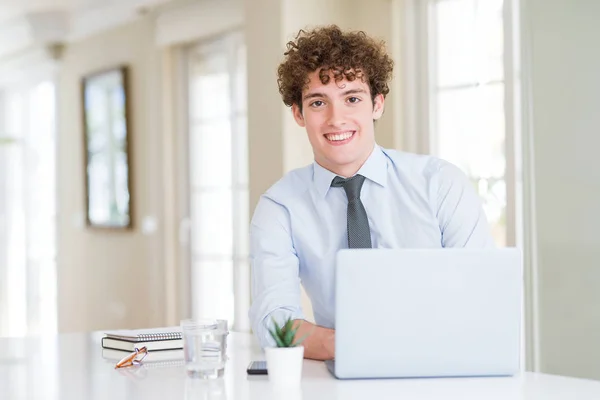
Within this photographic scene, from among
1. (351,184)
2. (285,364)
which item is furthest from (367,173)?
(285,364)

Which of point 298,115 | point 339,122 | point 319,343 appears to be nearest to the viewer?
point 319,343

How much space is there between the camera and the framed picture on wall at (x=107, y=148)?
6582mm

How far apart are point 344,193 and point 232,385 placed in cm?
80

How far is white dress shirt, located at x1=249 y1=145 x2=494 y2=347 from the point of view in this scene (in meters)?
2.31

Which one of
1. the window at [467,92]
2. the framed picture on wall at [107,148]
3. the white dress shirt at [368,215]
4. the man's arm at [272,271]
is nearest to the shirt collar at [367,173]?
the white dress shirt at [368,215]

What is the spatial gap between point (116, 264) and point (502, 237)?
3580 mm

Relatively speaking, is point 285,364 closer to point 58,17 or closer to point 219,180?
point 219,180

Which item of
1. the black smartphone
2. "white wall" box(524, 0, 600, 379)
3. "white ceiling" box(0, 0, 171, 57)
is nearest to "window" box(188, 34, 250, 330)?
"white ceiling" box(0, 0, 171, 57)

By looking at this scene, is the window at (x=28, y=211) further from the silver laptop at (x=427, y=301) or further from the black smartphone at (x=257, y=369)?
the silver laptop at (x=427, y=301)

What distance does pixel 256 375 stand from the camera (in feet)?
5.91

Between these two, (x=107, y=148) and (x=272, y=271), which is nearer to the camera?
(x=272, y=271)

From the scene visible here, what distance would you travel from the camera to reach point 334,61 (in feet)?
7.68

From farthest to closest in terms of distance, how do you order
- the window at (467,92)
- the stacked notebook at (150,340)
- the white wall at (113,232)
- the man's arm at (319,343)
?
the white wall at (113,232) → the window at (467,92) → the stacked notebook at (150,340) → the man's arm at (319,343)

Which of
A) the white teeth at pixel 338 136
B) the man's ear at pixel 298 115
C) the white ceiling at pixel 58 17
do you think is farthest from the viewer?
the white ceiling at pixel 58 17
